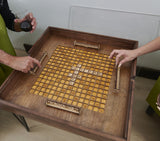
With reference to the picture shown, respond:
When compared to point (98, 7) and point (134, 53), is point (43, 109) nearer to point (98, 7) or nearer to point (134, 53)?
point (134, 53)

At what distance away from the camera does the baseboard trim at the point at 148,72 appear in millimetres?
1655

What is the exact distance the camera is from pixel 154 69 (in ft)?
5.40

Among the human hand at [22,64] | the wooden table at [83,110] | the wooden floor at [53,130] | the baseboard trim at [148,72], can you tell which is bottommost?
the wooden floor at [53,130]

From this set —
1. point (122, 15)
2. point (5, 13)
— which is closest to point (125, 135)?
point (122, 15)

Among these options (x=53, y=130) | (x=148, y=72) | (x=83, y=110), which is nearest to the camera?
(x=83, y=110)

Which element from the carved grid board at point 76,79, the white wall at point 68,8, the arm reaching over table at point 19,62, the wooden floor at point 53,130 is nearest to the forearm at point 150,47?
the carved grid board at point 76,79

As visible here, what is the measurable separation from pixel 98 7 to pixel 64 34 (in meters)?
0.46

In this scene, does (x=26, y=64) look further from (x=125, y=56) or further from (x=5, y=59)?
(x=125, y=56)

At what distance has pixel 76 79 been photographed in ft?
2.76

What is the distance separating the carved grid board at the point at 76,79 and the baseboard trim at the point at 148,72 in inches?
35.7

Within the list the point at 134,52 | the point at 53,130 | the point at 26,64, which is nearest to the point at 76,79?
the point at 26,64

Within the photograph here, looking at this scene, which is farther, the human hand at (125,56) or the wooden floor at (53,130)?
the wooden floor at (53,130)

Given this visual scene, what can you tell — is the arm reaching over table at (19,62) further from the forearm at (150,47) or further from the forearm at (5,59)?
the forearm at (150,47)

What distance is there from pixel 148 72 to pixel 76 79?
1.21 m
